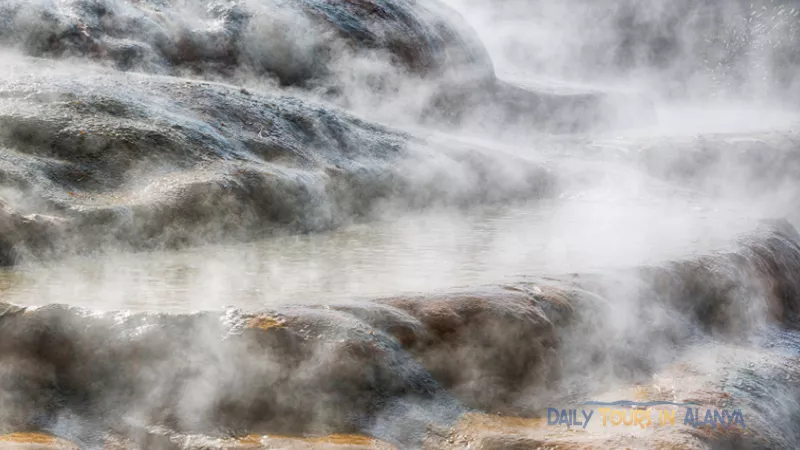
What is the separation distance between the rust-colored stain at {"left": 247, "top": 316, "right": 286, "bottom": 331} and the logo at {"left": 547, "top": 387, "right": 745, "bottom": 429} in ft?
2.81

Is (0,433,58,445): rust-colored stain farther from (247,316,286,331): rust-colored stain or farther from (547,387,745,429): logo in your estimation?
(547,387,745,429): logo

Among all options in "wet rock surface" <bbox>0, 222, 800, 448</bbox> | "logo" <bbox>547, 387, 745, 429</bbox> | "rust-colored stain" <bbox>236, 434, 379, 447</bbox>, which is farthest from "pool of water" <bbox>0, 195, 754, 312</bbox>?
"logo" <bbox>547, 387, 745, 429</bbox>

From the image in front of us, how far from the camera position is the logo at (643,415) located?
2.66m

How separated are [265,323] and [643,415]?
Result: 119cm

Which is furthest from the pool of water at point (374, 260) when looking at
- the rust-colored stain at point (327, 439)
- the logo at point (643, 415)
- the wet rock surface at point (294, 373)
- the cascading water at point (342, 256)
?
the logo at point (643, 415)

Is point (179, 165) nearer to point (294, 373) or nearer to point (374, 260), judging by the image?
point (374, 260)

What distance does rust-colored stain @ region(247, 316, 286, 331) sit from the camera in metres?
2.54

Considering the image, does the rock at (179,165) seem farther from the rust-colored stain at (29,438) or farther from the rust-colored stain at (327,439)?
the rust-colored stain at (327,439)

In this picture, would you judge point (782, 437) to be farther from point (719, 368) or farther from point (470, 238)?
point (470, 238)

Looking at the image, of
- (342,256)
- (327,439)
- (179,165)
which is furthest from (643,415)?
(179,165)

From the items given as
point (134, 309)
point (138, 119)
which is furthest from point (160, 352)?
point (138, 119)

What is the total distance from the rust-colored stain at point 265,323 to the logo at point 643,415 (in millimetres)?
858

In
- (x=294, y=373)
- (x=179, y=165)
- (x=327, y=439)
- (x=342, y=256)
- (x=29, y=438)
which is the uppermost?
(x=179, y=165)

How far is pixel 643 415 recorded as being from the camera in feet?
8.91
